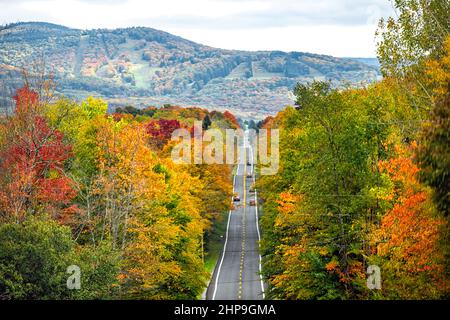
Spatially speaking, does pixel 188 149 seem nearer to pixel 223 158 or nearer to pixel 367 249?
pixel 223 158

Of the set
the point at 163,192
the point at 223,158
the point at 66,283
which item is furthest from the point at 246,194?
the point at 66,283

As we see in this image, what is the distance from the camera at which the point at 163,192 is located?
41.3 meters

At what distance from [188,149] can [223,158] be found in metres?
12.7

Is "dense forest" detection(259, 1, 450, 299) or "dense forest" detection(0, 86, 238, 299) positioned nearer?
"dense forest" detection(0, 86, 238, 299)

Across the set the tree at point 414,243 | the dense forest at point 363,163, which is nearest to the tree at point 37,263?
the dense forest at point 363,163

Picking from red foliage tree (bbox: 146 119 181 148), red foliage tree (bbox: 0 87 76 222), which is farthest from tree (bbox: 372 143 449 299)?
red foliage tree (bbox: 146 119 181 148)

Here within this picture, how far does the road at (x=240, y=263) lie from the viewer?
→ 173 feet

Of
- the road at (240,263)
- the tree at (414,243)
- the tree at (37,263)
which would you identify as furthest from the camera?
the road at (240,263)

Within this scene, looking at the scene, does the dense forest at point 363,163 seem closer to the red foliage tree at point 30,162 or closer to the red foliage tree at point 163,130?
the red foliage tree at point 30,162

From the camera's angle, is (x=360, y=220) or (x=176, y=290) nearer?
(x=360, y=220)

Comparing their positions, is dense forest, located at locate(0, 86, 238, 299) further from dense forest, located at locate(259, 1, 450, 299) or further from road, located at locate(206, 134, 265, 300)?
dense forest, located at locate(259, 1, 450, 299)

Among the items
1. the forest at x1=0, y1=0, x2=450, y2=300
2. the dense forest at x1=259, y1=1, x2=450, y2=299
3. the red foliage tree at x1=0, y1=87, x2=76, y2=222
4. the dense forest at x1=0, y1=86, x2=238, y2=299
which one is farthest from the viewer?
the red foliage tree at x1=0, y1=87, x2=76, y2=222

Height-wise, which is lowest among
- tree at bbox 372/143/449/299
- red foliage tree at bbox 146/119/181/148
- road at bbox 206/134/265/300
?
road at bbox 206/134/265/300

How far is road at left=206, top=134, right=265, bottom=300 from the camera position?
173 ft
